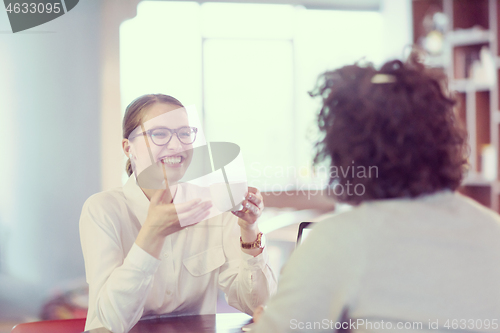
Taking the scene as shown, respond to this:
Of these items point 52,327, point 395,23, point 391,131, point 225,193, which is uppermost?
point 395,23

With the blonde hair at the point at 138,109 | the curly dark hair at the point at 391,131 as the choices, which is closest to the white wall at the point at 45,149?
the blonde hair at the point at 138,109

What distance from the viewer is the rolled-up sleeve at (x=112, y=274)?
98cm

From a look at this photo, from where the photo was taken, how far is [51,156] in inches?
123

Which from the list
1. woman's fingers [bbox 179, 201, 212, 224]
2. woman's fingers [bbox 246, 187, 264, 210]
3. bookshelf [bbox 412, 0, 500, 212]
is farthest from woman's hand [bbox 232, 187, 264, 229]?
bookshelf [bbox 412, 0, 500, 212]

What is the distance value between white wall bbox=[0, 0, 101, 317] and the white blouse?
209cm

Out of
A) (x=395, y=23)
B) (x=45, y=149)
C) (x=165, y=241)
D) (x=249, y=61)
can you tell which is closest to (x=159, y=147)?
(x=165, y=241)

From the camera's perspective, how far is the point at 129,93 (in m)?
3.44

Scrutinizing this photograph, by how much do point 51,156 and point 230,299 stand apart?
7.61ft

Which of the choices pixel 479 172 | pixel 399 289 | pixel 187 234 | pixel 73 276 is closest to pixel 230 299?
pixel 187 234

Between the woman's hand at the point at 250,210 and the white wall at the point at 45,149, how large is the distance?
7.74 feet

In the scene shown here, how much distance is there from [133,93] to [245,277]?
103 inches

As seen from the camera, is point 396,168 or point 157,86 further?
point 157,86

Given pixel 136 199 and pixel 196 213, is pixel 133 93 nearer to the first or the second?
pixel 136 199

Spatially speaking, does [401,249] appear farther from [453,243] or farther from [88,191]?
[88,191]
